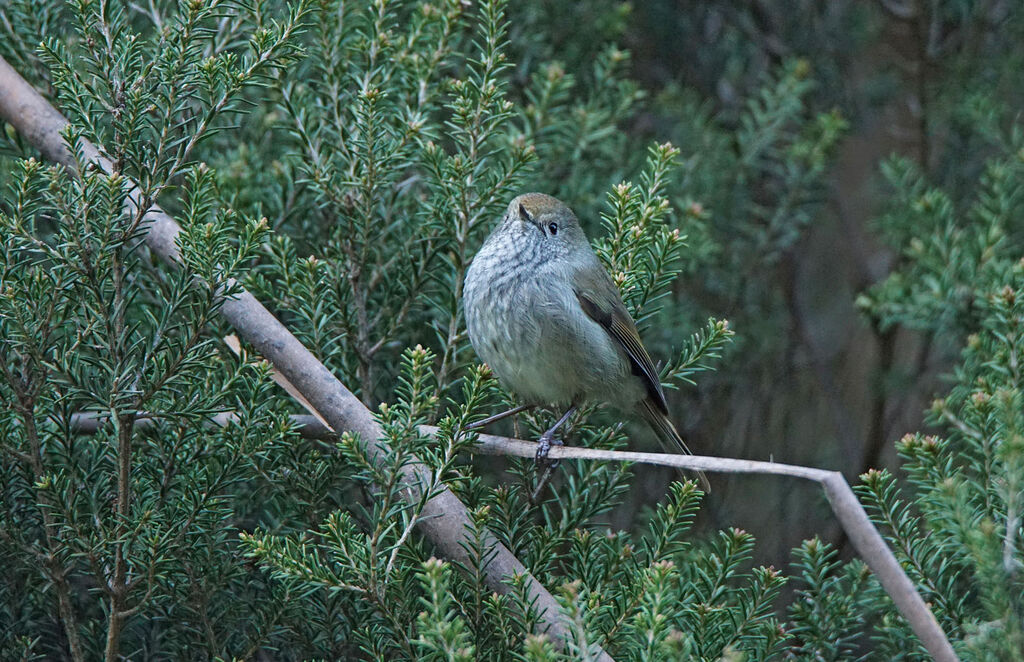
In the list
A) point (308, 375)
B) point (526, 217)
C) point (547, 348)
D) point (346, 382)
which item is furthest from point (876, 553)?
point (526, 217)

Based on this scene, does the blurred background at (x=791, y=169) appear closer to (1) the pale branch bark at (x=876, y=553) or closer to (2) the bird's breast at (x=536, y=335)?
(2) the bird's breast at (x=536, y=335)

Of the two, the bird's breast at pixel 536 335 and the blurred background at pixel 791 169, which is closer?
Result: the bird's breast at pixel 536 335

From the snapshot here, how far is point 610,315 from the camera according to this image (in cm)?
314

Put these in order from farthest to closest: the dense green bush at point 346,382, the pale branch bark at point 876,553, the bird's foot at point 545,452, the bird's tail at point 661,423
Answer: the bird's tail at point 661,423 → the bird's foot at point 545,452 → the dense green bush at point 346,382 → the pale branch bark at point 876,553

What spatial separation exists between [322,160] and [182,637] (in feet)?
4.42

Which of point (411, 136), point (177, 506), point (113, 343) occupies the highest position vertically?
point (411, 136)

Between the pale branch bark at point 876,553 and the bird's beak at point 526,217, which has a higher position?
the pale branch bark at point 876,553

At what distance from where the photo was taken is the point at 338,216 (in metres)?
3.18

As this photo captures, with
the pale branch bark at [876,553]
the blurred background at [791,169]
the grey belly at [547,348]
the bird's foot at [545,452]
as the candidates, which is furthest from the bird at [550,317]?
the pale branch bark at [876,553]

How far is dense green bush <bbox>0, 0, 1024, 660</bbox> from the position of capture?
6.70ft

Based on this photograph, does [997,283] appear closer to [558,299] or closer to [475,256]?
[558,299]

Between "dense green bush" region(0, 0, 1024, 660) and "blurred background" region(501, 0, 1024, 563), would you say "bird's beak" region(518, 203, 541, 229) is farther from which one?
"blurred background" region(501, 0, 1024, 563)

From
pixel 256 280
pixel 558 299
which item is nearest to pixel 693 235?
pixel 558 299

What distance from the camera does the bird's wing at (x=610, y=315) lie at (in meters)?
3.06
